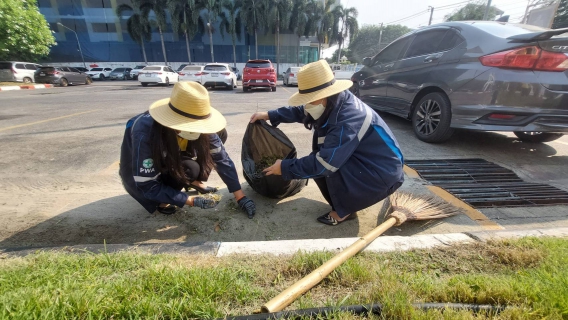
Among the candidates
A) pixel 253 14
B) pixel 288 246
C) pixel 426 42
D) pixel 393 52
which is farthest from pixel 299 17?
pixel 288 246

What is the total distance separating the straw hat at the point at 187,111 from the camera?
1884 millimetres

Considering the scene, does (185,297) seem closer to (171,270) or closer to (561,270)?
(171,270)

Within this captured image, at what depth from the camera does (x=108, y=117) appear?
647 cm

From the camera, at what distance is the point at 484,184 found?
9.58 ft

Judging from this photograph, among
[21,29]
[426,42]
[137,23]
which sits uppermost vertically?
[137,23]

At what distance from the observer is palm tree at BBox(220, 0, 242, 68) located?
33.9m

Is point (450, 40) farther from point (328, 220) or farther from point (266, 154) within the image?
point (328, 220)

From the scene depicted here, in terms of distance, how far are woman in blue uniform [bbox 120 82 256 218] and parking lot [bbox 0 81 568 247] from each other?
24 centimetres

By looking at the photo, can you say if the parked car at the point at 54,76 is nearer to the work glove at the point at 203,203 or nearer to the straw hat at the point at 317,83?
the work glove at the point at 203,203

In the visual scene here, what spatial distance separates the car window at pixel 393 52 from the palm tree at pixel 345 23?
36620 millimetres

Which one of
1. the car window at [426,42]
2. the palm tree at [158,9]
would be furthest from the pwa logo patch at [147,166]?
the palm tree at [158,9]

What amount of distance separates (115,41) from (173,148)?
143 ft

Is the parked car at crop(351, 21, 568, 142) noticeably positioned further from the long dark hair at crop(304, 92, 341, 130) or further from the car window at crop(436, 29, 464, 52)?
the long dark hair at crop(304, 92, 341, 130)

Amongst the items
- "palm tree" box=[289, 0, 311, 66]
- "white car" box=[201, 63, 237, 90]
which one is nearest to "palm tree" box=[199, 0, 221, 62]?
"palm tree" box=[289, 0, 311, 66]
